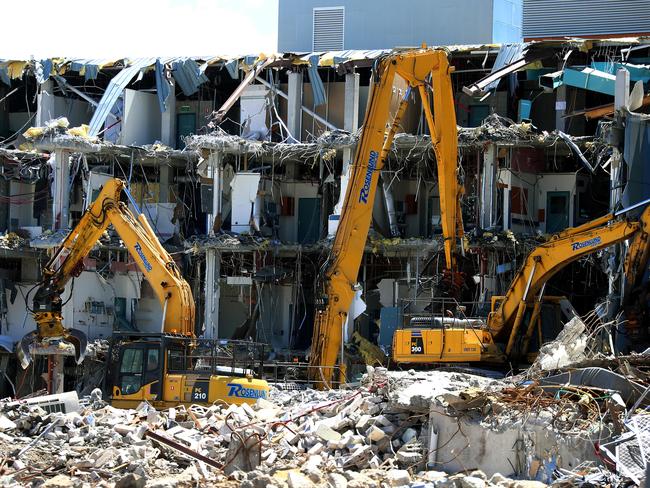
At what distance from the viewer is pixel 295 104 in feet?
148

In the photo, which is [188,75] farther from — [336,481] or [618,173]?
[336,481]

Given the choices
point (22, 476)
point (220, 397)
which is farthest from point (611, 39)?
point (22, 476)

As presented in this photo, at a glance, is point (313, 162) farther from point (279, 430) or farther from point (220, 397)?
point (279, 430)

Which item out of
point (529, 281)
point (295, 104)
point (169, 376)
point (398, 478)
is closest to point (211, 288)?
point (295, 104)

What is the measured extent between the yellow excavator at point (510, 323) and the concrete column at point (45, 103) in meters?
19.4

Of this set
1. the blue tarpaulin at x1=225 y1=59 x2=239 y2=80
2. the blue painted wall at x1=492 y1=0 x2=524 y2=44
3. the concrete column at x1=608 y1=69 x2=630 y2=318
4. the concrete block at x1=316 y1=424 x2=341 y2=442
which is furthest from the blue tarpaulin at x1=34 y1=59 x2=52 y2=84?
the concrete block at x1=316 y1=424 x2=341 y2=442

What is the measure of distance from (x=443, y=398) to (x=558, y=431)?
2224 mm

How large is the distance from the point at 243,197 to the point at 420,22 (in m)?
9.97

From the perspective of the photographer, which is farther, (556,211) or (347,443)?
(556,211)

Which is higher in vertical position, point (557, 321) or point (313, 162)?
point (313, 162)

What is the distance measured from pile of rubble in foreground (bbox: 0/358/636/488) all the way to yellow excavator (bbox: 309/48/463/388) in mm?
6040

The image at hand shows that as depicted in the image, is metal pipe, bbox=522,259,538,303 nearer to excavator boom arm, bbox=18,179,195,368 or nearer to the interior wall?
excavator boom arm, bbox=18,179,195,368

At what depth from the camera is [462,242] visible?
33.7 m

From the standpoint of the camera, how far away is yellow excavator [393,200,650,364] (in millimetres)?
31625
